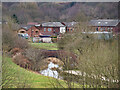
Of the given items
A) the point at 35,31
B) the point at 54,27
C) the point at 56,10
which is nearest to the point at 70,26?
the point at 56,10

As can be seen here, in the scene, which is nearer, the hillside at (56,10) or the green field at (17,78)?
the green field at (17,78)

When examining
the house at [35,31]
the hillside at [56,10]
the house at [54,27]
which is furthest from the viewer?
the house at [35,31]

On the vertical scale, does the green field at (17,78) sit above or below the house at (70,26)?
below

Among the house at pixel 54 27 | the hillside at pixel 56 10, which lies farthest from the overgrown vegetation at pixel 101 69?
the house at pixel 54 27

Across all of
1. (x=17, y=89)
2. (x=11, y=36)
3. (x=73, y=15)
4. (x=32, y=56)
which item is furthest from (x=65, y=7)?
(x=17, y=89)

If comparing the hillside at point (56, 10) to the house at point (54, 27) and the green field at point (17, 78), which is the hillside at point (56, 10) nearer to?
the house at point (54, 27)

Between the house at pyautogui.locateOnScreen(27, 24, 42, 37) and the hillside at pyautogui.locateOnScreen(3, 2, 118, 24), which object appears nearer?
the hillside at pyautogui.locateOnScreen(3, 2, 118, 24)

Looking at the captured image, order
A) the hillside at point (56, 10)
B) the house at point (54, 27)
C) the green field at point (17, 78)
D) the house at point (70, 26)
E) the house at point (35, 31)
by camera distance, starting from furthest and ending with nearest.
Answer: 1. the house at point (35, 31)
2. the house at point (54, 27)
3. the hillside at point (56, 10)
4. the house at point (70, 26)
5. the green field at point (17, 78)

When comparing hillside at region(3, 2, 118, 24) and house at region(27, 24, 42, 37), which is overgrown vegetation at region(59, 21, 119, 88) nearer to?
hillside at region(3, 2, 118, 24)

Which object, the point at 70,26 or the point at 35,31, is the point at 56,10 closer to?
the point at 70,26

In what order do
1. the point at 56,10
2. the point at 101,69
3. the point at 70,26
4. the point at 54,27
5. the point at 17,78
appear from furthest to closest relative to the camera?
the point at 54,27
the point at 56,10
the point at 70,26
the point at 17,78
the point at 101,69

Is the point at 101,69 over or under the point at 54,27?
under

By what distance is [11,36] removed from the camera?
14352 millimetres

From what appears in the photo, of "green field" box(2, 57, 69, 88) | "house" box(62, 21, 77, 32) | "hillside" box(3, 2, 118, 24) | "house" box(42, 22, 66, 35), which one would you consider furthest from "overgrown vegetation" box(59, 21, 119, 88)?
"house" box(42, 22, 66, 35)
